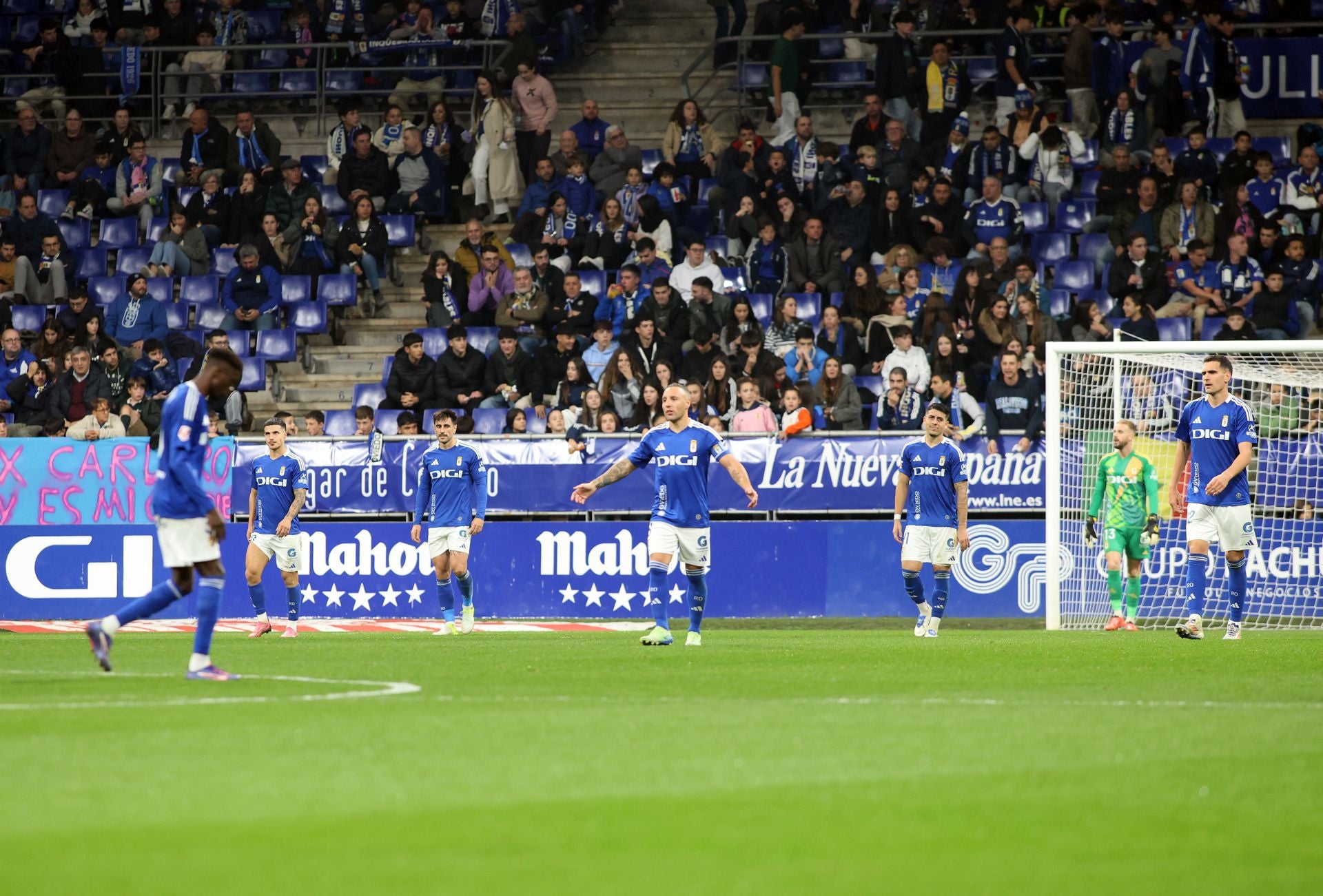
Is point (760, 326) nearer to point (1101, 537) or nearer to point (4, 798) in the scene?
point (1101, 537)

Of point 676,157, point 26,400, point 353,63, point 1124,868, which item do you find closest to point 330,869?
point 1124,868

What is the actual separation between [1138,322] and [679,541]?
880 cm

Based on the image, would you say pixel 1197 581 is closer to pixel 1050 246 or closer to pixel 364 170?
pixel 1050 246

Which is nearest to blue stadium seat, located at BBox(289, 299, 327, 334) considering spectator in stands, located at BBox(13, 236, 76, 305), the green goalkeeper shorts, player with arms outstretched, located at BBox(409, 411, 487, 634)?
spectator in stands, located at BBox(13, 236, 76, 305)

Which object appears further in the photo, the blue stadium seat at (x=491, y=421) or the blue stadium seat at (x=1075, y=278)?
the blue stadium seat at (x=1075, y=278)

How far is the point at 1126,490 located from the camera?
19.7 m

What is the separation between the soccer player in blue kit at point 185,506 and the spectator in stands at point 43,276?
16975 mm

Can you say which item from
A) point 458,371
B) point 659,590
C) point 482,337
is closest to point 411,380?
point 458,371

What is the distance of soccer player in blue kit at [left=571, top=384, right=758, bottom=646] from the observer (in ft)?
51.6

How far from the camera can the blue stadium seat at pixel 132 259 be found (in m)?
27.8

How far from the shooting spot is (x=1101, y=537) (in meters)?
21.0

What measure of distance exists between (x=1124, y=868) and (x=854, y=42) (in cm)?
2438

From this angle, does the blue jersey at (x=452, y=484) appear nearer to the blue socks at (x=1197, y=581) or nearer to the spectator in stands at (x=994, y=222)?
the blue socks at (x=1197, y=581)

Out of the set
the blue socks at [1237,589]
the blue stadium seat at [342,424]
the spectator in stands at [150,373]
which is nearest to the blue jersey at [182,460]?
the blue socks at [1237,589]
